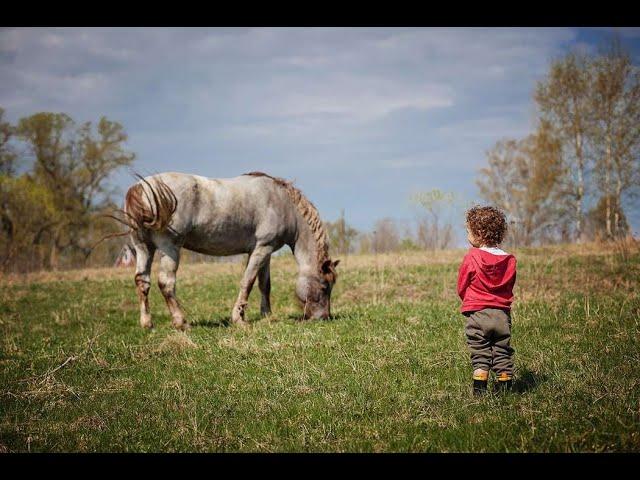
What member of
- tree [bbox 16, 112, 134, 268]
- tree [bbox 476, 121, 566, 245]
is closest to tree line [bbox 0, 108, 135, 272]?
tree [bbox 16, 112, 134, 268]

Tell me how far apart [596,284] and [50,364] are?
11710mm

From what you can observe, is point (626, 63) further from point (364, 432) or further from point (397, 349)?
point (364, 432)

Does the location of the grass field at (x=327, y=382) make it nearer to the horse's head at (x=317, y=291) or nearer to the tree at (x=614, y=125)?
the horse's head at (x=317, y=291)

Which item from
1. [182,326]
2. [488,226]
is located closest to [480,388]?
[488,226]

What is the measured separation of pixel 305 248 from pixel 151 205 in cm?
334

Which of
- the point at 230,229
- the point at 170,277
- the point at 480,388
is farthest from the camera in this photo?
the point at 230,229

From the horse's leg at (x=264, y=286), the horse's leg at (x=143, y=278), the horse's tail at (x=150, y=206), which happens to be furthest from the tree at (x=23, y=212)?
the horse's tail at (x=150, y=206)

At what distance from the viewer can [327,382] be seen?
6.07m

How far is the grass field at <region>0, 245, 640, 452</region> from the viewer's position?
446cm

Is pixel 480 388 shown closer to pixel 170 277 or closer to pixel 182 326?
pixel 182 326

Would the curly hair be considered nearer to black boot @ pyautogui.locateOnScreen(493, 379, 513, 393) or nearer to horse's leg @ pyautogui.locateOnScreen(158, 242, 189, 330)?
black boot @ pyautogui.locateOnScreen(493, 379, 513, 393)

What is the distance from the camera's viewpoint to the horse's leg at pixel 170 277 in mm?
10203

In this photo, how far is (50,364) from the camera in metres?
7.64
